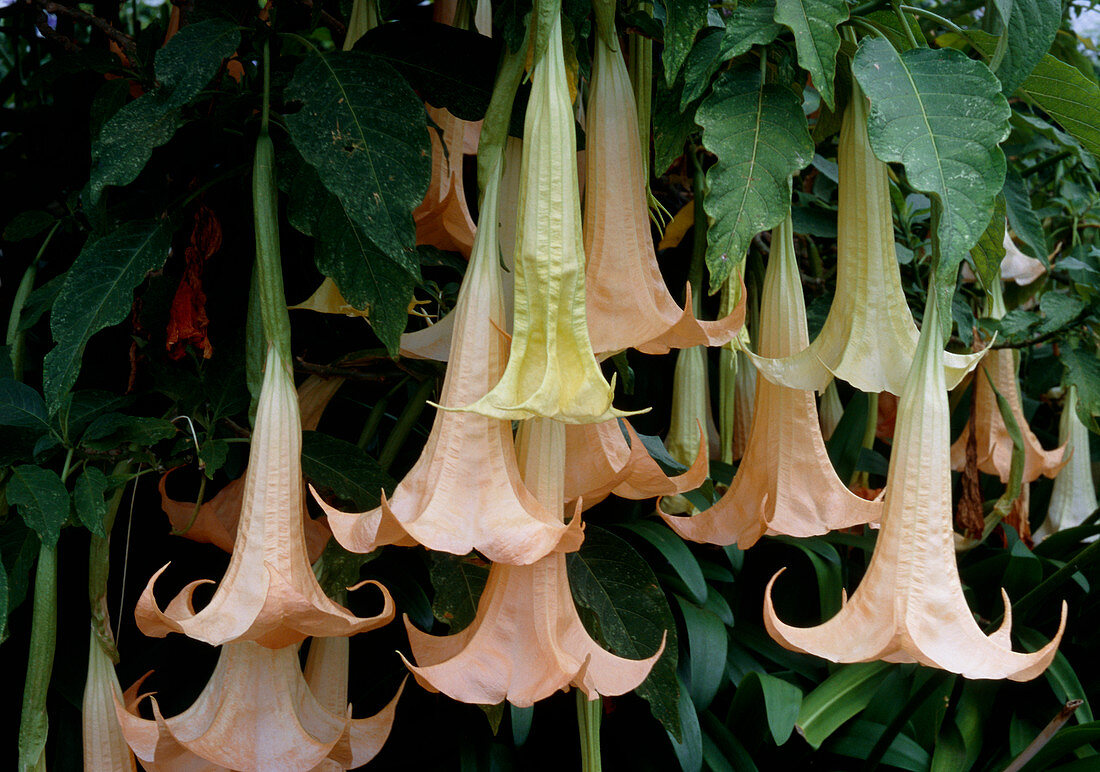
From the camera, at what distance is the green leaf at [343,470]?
869mm

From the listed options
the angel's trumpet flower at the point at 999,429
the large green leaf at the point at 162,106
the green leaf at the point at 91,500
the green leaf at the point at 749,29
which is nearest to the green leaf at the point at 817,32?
the green leaf at the point at 749,29

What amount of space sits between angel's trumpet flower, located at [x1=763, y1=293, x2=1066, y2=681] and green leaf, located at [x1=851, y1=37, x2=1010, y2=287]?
0.11 meters

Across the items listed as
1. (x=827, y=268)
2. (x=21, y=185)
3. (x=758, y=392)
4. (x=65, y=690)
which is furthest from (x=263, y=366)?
(x=827, y=268)

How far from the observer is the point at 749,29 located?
646 millimetres

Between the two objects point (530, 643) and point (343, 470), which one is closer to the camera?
point (530, 643)

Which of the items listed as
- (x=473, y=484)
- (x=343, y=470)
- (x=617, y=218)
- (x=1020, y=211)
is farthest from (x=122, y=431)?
(x=1020, y=211)

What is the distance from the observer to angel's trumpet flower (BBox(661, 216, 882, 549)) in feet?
2.67

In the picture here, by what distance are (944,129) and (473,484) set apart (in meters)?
0.44

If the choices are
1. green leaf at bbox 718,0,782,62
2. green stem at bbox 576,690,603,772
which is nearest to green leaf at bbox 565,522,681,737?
green stem at bbox 576,690,603,772

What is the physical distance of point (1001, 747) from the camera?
144cm

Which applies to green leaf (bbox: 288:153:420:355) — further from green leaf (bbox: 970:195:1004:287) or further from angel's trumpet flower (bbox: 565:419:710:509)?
green leaf (bbox: 970:195:1004:287)

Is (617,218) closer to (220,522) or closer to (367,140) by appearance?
(367,140)

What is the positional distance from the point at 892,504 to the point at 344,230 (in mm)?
546

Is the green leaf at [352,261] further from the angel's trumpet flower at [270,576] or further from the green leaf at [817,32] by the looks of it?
the green leaf at [817,32]
